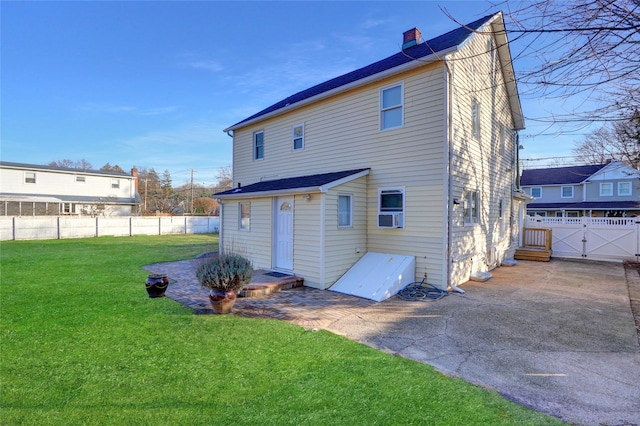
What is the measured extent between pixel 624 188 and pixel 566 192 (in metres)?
4.23

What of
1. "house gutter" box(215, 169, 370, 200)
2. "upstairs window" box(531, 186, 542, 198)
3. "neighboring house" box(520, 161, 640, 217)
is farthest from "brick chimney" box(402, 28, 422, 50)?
"upstairs window" box(531, 186, 542, 198)

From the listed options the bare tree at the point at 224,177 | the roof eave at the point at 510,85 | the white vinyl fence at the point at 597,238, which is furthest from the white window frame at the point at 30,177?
the white vinyl fence at the point at 597,238

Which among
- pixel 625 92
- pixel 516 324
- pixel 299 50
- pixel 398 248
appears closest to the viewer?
pixel 625 92

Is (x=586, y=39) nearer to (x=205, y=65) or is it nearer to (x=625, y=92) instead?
(x=625, y=92)

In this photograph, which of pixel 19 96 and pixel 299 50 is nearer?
pixel 299 50

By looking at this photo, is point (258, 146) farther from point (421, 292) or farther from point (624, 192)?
point (624, 192)

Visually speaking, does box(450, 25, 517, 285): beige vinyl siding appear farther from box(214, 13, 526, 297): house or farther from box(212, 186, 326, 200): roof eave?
box(212, 186, 326, 200): roof eave

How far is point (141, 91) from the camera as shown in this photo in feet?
61.1

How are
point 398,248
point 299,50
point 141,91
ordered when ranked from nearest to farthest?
point 398,248 → point 299,50 → point 141,91

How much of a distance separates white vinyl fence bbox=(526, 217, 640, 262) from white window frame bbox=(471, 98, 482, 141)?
27.2 ft

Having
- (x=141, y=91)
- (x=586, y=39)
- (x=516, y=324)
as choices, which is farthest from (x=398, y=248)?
(x=141, y=91)

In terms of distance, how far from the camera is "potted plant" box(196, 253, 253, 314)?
19.1 feet

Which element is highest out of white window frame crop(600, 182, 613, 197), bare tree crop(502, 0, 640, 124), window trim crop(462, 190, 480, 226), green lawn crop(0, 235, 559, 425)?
white window frame crop(600, 182, 613, 197)

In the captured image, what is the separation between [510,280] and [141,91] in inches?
848
